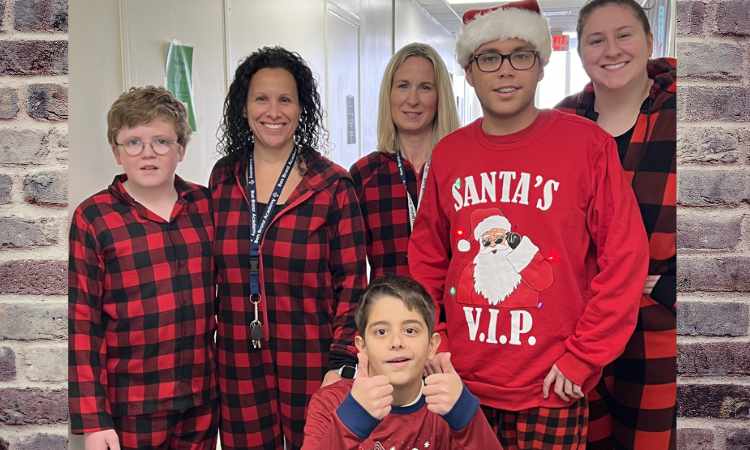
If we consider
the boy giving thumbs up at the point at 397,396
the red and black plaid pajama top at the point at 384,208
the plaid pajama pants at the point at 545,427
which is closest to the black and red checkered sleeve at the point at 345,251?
the red and black plaid pajama top at the point at 384,208

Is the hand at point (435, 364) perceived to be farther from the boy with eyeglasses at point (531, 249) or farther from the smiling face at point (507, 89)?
the smiling face at point (507, 89)

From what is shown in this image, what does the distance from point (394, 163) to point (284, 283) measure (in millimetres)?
469

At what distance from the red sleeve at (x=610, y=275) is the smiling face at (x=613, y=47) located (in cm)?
24

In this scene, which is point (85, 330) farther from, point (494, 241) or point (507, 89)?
point (507, 89)

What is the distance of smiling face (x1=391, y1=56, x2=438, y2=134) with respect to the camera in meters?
2.07

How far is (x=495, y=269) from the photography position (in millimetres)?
1606

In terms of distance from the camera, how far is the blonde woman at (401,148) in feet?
6.64

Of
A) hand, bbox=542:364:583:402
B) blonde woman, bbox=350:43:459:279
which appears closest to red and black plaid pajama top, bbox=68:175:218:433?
blonde woman, bbox=350:43:459:279

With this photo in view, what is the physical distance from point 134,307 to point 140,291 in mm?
38

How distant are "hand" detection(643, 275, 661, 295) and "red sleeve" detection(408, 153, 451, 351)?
44cm

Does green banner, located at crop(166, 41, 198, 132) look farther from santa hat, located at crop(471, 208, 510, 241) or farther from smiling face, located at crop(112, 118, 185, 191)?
santa hat, located at crop(471, 208, 510, 241)

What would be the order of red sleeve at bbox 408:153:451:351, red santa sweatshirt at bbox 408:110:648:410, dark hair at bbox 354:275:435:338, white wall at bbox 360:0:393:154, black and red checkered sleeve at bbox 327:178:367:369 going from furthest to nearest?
1. white wall at bbox 360:0:393:154
2. black and red checkered sleeve at bbox 327:178:367:369
3. red sleeve at bbox 408:153:451:351
4. red santa sweatshirt at bbox 408:110:648:410
5. dark hair at bbox 354:275:435:338

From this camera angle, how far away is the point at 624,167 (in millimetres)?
1670

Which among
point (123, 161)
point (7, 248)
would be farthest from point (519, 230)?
point (7, 248)
